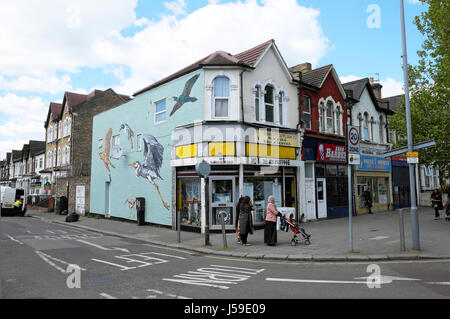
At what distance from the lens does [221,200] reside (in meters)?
14.4

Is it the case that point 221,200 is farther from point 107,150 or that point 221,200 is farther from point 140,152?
point 107,150

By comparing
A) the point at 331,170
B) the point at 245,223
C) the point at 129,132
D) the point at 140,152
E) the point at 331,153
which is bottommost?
the point at 245,223

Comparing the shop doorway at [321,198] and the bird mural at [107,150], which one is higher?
the bird mural at [107,150]

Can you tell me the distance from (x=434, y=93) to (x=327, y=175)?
23.0ft

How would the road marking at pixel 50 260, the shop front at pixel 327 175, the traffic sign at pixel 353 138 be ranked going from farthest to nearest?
the shop front at pixel 327 175 → the traffic sign at pixel 353 138 → the road marking at pixel 50 260

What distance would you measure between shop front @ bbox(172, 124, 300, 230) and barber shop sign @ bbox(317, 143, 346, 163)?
209 centimetres

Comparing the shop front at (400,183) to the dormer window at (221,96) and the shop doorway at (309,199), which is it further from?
the dormer window at (221,96)

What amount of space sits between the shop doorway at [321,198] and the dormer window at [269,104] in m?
4.93

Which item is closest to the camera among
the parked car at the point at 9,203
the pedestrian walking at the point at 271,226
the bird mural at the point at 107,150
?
the pedestrian walking at the point at 271,226

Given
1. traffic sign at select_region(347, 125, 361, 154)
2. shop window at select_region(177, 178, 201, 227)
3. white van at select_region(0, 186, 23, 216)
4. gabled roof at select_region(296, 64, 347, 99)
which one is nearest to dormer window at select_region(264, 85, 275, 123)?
gabled roof at select_region(296, 64, 347, 99)

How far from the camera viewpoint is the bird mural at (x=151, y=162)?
1756 cm

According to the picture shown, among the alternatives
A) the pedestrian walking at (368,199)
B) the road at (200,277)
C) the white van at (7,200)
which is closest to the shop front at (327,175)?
the pedestrian walking at (368,199)

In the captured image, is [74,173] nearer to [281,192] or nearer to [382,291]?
[281,192]

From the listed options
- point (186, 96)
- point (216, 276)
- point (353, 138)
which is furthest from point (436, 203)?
point (216, 276)
